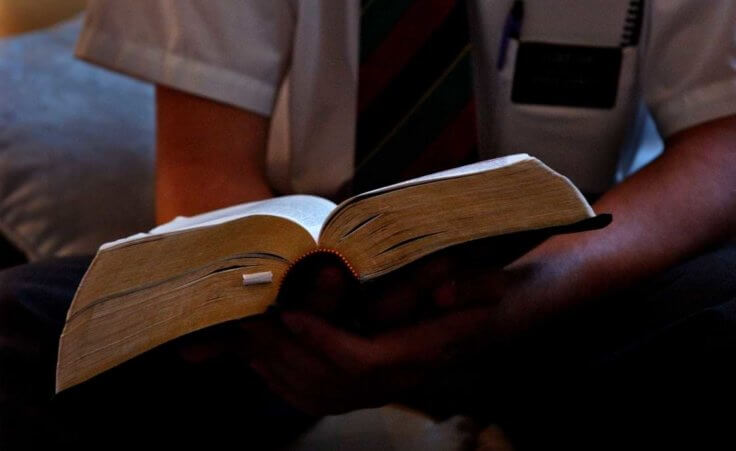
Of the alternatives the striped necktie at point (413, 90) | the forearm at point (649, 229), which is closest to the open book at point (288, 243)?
the forearm at point (649, 229)

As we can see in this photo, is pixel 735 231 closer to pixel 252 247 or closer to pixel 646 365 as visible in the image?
pixel 646 365

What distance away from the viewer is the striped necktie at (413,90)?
2.52 feet

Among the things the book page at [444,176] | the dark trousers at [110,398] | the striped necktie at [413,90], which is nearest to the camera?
the book page at [444,176]

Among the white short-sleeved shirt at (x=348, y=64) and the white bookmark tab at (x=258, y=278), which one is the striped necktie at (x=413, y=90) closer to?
the white short-sleeved shirt at (x=348, y=64)

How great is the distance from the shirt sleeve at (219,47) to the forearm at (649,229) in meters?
0.31

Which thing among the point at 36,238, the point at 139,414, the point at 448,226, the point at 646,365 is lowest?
the point at 36,238

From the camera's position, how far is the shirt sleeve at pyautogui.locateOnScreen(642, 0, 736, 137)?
774 millimetres

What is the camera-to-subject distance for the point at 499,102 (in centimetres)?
82

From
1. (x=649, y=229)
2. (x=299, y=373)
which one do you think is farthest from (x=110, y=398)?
(x=649, y=229)

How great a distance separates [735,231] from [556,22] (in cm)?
24

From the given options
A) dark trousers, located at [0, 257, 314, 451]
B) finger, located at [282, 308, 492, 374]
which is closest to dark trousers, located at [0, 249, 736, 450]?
dark trousers, located at [0, 257, 314, 451]

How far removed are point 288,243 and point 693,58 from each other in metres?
0.49

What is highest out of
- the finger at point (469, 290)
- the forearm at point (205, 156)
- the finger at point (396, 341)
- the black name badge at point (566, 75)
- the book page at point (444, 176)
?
the book page at point (444, 176)

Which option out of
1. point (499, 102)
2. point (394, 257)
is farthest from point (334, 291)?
point (499, 102)
